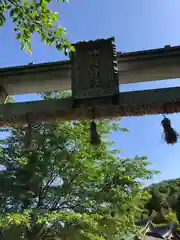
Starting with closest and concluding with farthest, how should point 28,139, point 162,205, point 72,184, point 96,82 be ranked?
point 96,82 < point 28,139 < point 72,184 < point 162,205

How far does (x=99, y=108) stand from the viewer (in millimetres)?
2270

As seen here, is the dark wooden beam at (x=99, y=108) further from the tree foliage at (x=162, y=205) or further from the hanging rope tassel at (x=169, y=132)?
the tree foliage at (x=162, y=205)

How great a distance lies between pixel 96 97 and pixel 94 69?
309 millimetres

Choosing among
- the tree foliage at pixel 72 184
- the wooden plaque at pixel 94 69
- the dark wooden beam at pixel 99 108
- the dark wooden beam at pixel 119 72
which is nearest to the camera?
the dark wooden beam at pixel 99 108

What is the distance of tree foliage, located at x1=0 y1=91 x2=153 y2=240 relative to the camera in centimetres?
642

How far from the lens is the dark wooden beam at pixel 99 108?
2.18 metres

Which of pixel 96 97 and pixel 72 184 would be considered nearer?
pixel 96 97

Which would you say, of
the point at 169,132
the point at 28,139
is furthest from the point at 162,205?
the point at 28,139

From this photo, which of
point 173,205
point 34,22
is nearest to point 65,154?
point 34,22

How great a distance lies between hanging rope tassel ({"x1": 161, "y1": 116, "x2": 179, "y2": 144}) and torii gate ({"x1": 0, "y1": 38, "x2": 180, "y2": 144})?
19 cm

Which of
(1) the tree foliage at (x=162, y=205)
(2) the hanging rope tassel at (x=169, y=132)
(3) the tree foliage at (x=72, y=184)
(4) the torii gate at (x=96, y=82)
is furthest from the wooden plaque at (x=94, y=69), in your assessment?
(1) the tree foliage at (x=162, y=205)

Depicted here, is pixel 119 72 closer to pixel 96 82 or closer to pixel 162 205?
pixel 96 82

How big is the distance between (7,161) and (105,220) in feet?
9.53

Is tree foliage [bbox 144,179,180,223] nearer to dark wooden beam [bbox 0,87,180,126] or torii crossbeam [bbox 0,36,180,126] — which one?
torii crossbeam [bbox 0,36,180,126]
